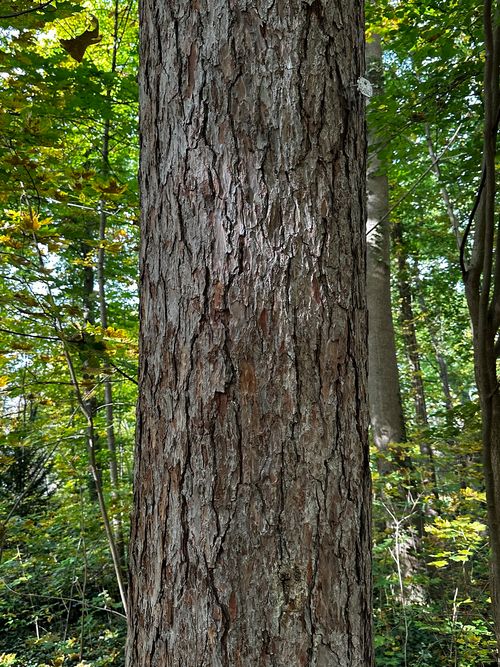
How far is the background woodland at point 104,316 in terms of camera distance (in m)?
3.22

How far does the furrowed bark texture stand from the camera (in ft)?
2.98

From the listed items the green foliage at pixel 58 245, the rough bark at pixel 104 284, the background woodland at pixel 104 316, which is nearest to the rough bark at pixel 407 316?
the background woodland at pixel 104 316

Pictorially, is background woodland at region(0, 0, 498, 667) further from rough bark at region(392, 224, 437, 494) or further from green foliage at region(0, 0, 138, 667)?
rough bark at region(392, 224, 437, 494)

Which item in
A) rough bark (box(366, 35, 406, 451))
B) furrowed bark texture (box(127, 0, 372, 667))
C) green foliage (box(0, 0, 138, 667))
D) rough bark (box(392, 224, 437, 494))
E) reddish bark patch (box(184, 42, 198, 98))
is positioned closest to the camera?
furrowed bark texture (box(127, 0, 372, 667))

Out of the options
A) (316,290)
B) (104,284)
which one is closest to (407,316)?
(104,284)

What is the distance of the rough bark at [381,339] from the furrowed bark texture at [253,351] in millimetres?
5823

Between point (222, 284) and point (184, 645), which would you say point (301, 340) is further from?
point (184, 645)

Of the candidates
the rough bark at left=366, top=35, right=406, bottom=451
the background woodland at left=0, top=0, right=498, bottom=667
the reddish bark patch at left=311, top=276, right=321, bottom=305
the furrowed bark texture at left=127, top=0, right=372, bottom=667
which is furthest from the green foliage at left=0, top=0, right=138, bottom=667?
the rough bark at left=366, top=35, right=406, bottom=451

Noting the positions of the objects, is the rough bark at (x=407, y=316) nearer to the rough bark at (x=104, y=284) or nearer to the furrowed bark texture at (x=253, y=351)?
the rough bark at (x=104, y=284)

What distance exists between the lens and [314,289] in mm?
1000

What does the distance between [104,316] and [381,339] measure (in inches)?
152

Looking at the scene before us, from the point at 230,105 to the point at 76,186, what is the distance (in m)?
2.55

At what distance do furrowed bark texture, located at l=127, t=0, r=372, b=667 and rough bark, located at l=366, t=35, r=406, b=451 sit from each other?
5823mm

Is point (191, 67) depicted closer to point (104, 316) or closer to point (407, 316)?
point (104, 316)
